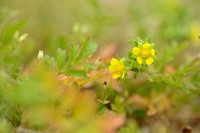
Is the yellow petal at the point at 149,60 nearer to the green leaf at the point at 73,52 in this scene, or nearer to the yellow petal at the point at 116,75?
the yellow petal at the point at 116,75

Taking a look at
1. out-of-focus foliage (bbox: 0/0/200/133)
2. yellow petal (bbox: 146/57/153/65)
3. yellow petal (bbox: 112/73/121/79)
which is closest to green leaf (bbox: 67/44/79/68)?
out-of-focus foliage (bbox: 0/0/200/133)

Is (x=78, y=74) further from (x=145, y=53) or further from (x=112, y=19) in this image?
(x=112, y=19)

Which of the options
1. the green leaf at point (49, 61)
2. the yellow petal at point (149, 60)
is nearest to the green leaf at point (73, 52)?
the green leaf at point (49, 61)

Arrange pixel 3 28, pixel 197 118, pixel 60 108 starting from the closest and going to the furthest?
pixel 60 108
pixel 197 118
pixel 3 28

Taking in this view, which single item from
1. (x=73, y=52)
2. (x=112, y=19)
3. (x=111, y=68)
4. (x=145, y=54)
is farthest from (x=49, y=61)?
(x=112, y=19)

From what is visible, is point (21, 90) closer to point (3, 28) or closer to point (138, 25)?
point (3, 28)

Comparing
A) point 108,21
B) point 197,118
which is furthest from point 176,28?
point 197,118
